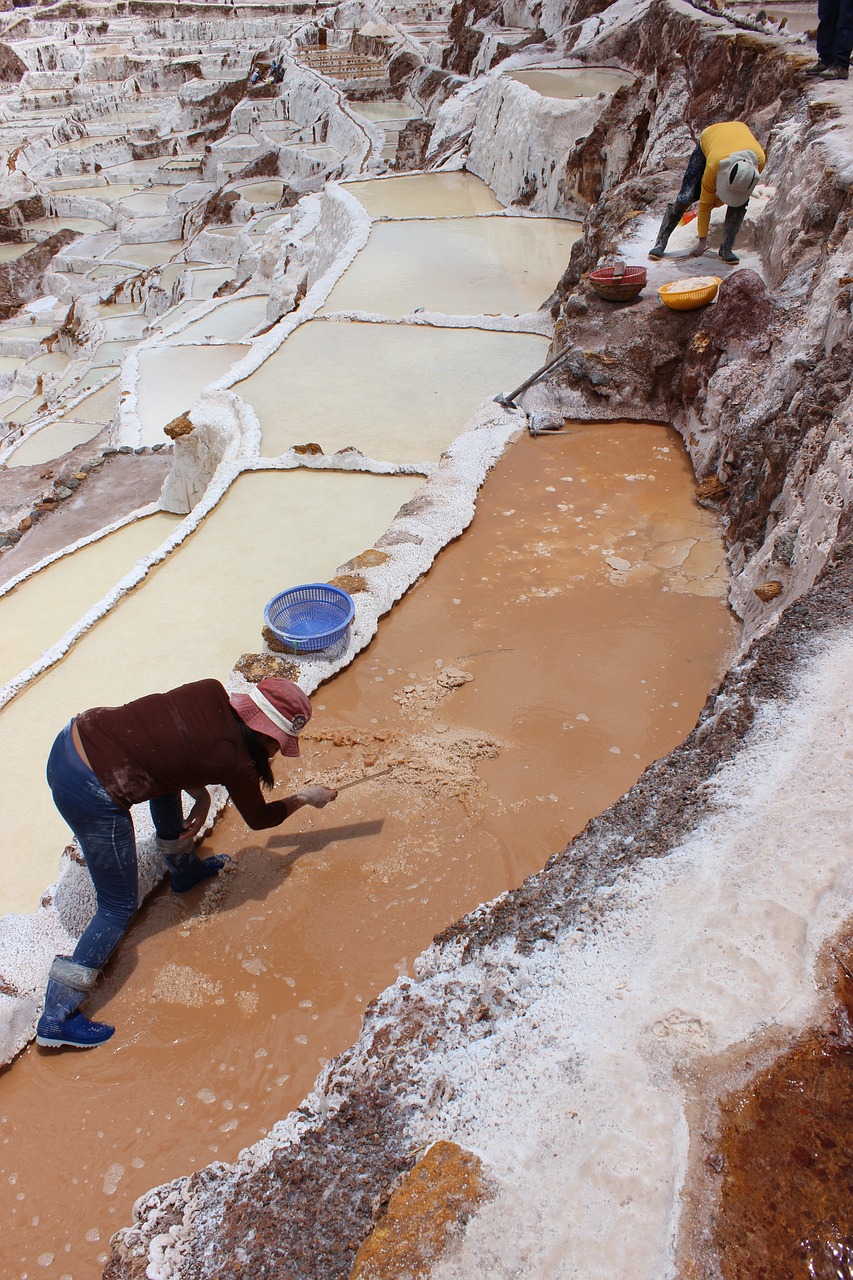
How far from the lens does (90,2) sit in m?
39.9

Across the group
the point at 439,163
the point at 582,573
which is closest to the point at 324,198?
the point at 439,163

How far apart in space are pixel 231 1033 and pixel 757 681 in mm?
1990

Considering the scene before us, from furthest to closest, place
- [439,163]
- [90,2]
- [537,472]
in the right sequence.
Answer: [90,2]
[439,163]
[537,472]

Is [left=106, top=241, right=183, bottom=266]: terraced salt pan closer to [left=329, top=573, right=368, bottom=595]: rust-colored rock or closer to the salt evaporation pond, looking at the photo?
the salt evaporation pond

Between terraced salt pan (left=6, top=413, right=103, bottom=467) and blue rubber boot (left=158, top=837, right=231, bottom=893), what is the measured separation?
11.0 meters

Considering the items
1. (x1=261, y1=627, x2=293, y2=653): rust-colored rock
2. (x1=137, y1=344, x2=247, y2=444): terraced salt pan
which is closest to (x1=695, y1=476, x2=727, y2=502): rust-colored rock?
(x1=261, y1=627, x2=293, y2=653): rust-colored rock

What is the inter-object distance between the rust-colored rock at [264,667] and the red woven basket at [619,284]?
4.28 metres

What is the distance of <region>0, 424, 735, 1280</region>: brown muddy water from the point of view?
2.25 meters

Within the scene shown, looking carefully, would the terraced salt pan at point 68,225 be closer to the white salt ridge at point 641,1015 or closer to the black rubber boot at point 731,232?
the black rubber boot at point 731,232

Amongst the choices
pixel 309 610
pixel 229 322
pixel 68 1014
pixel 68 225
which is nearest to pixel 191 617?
pixel 309 610

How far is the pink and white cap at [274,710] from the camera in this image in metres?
2.48

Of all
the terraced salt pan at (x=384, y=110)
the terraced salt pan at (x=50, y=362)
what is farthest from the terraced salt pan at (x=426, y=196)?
the terraced salt pan at (x=384, y=110)

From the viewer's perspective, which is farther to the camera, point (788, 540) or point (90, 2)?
point (90, 2)

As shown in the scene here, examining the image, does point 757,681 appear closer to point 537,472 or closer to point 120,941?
point 120,941
